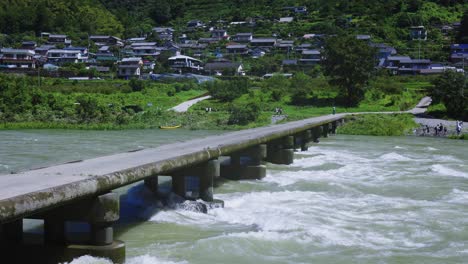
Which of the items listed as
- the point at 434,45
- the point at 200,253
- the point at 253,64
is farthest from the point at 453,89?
the point at 434,45

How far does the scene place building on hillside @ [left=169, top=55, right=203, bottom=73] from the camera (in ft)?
274

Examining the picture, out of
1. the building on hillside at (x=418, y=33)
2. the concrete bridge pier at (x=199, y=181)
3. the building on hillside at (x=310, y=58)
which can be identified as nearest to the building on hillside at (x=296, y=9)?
the building on hillside at (x=418, y=33)

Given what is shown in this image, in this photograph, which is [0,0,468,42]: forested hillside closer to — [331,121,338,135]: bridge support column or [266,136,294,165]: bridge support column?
[331,121,338,135]: bridge support column

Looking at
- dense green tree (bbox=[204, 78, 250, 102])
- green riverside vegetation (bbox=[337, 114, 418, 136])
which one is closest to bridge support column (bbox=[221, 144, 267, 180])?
green riverside vegetation (bbox=[337, 114, 418, 136])

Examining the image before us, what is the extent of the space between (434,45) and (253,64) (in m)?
30.5

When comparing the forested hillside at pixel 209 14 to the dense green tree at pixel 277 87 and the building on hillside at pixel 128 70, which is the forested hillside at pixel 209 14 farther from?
the dense green tree at pixel 277 87

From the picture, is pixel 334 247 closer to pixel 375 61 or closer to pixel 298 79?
pixel 375 61

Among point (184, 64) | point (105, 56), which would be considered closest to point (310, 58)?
point (184, 64)

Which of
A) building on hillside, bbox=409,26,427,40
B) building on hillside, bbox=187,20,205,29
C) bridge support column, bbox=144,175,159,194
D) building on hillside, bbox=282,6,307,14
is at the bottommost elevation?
bridge support column, bbox=144,175,159,194

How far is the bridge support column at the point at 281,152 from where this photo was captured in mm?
20438

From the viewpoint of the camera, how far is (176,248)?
28.2ft

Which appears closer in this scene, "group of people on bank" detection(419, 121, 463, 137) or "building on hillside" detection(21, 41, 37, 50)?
"group of people on bank" detection(419, 121, 463, 137)

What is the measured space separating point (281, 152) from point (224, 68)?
2304 inches

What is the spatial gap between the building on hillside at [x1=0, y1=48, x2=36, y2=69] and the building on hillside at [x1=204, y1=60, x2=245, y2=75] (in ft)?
89.8
